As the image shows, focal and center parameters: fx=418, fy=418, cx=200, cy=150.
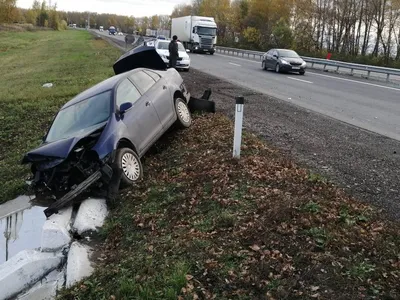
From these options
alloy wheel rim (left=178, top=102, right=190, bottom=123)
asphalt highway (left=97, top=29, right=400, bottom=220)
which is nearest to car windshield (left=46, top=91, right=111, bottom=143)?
alloy wheel rim (left=178, top=102, right=190, bottom=123)

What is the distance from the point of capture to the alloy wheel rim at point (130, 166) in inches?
272

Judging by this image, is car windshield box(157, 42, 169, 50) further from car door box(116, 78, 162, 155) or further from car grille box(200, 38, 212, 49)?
car grille box(200, 38, 212, 49)

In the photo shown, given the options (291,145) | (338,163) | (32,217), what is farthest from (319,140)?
(32,217)

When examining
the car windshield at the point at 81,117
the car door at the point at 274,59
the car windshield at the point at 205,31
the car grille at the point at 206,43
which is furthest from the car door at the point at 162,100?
the car windshield at the point at 205,31

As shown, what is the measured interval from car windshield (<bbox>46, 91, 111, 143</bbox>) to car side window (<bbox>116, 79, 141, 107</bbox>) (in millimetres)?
197

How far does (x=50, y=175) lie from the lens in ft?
21.7

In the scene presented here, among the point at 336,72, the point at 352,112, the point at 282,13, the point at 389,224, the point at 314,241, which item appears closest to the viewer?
the point at 314,241

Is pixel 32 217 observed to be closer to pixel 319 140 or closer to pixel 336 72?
pixel 319 140

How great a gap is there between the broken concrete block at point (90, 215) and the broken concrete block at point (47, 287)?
707mm

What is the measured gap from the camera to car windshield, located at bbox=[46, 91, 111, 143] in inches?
288

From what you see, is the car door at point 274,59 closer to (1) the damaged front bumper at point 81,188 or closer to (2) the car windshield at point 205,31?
(2) the car windshield at point 205,31

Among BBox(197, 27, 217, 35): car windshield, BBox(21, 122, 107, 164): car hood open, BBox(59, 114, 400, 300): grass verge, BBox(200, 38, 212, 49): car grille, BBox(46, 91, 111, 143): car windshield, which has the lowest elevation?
BBox(59, 114, 400, 300): grass verge

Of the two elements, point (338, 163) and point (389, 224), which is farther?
point (338, 163)

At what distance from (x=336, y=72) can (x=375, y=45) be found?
51.4 ft
